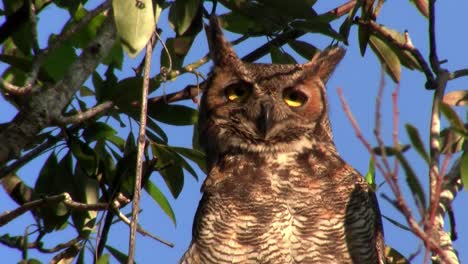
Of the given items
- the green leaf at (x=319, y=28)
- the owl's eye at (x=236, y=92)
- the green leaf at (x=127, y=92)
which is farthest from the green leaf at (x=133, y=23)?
the owl's eye at (x=236, y=92)

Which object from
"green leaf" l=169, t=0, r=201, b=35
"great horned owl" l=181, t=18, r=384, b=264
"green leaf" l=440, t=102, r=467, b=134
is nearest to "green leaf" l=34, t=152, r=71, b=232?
"great horned owl" l=181, t=18, r=384, b=264

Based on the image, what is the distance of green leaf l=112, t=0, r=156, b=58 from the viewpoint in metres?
2.38

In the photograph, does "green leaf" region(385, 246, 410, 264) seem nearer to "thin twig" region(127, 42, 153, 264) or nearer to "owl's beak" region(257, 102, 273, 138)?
"owl's beak" region(257, 102, 273, 138)

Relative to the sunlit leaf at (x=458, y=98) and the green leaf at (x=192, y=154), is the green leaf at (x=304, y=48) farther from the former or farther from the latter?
the sunlit leaf at (x=458, y=98)

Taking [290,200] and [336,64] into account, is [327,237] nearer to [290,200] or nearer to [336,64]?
[290,200]

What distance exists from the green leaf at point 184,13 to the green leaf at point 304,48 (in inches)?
29.0

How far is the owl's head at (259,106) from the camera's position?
3766 mm

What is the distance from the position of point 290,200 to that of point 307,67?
2.94 feet

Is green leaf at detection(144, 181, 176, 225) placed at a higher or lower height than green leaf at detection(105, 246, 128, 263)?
higher

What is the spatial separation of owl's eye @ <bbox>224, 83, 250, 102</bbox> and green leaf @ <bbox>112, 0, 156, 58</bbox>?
56.1 inches

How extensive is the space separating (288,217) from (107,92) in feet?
2.76

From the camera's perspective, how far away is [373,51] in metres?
3.43

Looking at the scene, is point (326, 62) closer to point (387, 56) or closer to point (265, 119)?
point (265, 119)

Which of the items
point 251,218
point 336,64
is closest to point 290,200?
point 251,218
